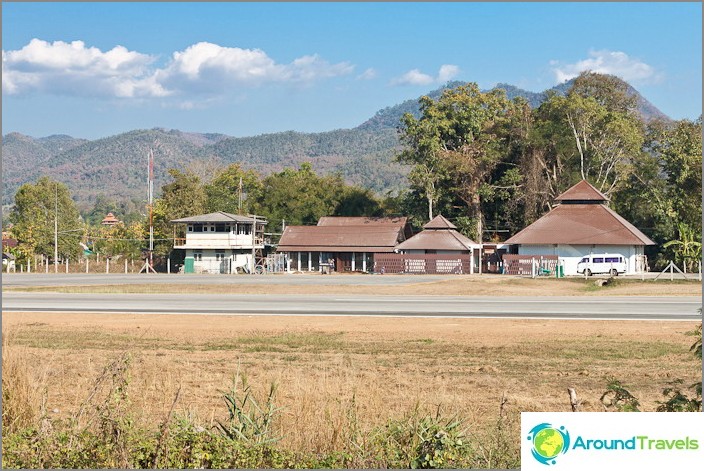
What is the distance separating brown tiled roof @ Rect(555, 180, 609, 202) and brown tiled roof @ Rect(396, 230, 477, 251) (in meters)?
9.52

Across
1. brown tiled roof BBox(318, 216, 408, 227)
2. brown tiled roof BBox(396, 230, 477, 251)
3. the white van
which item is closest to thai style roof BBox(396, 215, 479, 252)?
brown tiled roof BBox(396, 230, 477, 251)

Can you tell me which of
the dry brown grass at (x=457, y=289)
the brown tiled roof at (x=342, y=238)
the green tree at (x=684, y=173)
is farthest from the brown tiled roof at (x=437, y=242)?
the dry brown grass at (x=457, y=289)

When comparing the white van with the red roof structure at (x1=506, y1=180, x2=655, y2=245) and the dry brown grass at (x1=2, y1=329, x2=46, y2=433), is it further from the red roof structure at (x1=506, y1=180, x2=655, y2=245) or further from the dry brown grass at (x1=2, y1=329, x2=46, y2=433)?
the dry brown grass at (x1=2, y1=329, x2=46, y2=433)

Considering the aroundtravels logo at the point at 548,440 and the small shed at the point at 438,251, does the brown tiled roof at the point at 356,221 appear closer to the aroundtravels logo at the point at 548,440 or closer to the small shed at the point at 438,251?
the small shed at the point at 438,251

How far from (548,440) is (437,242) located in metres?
68.8

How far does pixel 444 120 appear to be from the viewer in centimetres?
8625

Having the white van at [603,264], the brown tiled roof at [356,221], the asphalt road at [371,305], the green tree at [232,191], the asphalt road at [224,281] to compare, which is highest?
the green tree at [232,191]

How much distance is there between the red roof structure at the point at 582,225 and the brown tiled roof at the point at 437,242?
5.24 m

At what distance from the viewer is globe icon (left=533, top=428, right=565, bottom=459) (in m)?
6.86

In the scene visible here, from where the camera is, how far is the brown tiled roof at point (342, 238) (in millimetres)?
80812

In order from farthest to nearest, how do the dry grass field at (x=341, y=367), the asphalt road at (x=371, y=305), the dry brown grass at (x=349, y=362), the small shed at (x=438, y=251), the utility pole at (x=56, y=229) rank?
the utility pole at (x=56, y=229)
the small shed at (x=438, y=251)
the asphalt road at (x=371, y=305)
the dry brown grass at (x=349, y=362)
the dry grass field at (x=341, y=367)

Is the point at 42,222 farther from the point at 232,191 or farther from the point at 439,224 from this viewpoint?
the point at 439,224

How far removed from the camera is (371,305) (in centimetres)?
3606

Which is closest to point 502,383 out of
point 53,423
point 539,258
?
point 53,423
